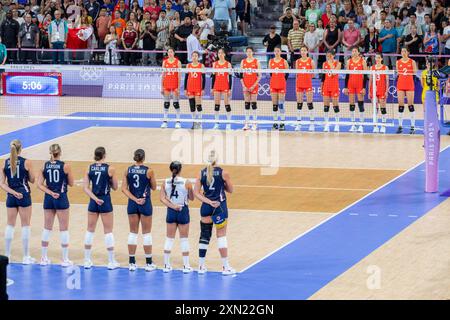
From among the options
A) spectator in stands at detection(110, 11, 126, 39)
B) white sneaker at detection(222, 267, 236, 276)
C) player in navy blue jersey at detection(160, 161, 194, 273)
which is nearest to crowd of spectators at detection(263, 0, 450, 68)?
Result: spectator in stands at detection(110, 11, 126, 39)

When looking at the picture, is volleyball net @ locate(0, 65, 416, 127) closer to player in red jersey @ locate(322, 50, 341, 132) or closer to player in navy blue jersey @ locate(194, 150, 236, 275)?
player in red jersey @ locate(322, 50, 341, 132)

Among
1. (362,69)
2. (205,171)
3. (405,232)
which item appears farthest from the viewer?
(362,69)

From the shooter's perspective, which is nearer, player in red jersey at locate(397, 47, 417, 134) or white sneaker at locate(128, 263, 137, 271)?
white sneaker at locate(128, 263, 137, 271)

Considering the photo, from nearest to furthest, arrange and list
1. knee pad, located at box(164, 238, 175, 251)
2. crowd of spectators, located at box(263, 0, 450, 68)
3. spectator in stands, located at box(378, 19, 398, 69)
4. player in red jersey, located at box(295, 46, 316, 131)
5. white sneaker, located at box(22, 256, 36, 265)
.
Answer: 1. knee pad, located at box(164, 238, 175, 251)
2. white sneaker, located at box(22, 256, 36, 265)
3. player in red jersey, located at box(295, 46, 316, 131)
4. crowd of spectators, located at box(263, 0, 450, 68)
5. spectator in stands, located at box(378, 19, 398, 69)

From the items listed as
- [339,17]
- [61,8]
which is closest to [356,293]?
[339,17]

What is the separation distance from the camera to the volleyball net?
35.8 metres

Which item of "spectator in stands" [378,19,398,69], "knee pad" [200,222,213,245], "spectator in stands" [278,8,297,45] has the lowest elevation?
"knee pad" [200,222,213,245]

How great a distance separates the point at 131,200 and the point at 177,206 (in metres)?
0.90

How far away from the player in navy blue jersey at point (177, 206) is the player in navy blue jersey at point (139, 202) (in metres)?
0.33

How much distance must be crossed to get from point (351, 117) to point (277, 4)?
500 inches

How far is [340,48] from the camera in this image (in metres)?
38.9

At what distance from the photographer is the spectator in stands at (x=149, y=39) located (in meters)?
39.9

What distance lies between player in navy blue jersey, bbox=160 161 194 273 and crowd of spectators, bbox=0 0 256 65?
72.0ft

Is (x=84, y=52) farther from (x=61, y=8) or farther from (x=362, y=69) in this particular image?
(x=362, y=69)
